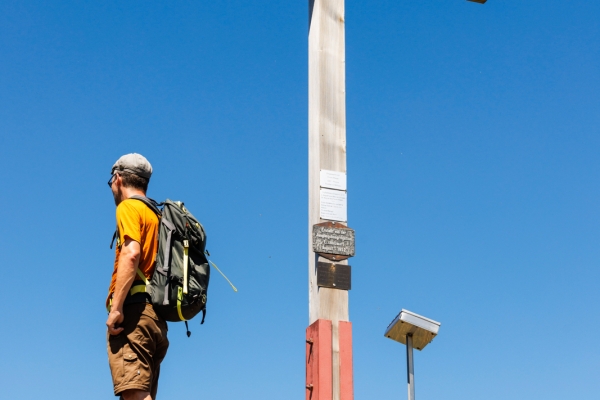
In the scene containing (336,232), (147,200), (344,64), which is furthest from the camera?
(344,64)

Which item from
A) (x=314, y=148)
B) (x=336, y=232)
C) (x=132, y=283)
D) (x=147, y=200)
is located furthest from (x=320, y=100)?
(x=132, y=283)

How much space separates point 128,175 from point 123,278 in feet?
2.25

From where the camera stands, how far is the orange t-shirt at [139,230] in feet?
16.4

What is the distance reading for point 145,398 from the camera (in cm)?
488

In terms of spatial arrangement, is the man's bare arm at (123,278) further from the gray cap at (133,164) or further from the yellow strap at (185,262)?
the gray cap at (133,164)

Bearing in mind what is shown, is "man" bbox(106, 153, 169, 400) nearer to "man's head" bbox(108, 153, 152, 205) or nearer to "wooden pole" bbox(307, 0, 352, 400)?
"man's head" bbox(108, 153, 152, 205)

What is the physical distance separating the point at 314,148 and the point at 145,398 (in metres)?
2.00

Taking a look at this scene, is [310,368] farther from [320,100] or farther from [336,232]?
[320,100]

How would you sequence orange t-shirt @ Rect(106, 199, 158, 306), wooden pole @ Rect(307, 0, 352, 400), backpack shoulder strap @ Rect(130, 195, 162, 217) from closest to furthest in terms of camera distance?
orange t-shirt @ Rect(106, 199, 158, 306) < backpack shoulder strap @ Rect(130, 195, 162, 217) < wooden pole @ Rect(307, 0, 352, 400)

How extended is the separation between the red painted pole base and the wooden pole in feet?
0.06

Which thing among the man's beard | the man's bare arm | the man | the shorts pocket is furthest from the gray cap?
the shorts pocket

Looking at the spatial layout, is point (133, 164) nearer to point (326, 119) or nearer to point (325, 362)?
point (326, 119)

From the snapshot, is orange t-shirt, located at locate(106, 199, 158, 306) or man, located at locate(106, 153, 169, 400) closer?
man, located at locate(106, 153, 169, 400)

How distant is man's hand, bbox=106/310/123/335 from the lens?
485 centimetres
